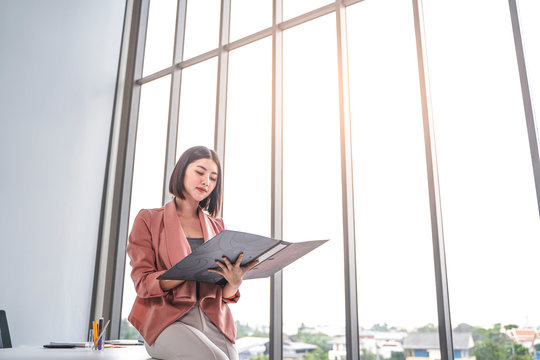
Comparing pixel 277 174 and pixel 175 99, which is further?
pixel 175 99

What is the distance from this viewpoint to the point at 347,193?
2.42 metres

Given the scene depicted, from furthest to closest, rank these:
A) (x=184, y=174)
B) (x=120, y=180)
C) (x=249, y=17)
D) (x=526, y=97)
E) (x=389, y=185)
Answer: (x=120, y=180)
(x=249, y=17)
(x=389, y=185)
(x=526, y=97)
(x=184, y=174)

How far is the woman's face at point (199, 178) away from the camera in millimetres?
1650

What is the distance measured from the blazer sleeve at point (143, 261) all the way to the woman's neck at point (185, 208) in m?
0.14

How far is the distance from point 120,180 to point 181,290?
2229mm

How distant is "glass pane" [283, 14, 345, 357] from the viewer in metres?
2.40

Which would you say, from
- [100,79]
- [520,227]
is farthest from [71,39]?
[520,227]

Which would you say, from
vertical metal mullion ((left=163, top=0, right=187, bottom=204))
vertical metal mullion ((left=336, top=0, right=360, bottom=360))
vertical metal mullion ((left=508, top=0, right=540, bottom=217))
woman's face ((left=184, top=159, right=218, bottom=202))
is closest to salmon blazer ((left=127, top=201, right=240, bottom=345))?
woman's face ((left=184, top=159, right=218, bottom=202))

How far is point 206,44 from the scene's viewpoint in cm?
349

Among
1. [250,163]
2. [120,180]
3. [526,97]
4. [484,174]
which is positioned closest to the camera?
[526,97]

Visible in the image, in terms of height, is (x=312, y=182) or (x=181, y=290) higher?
(x=312, y=182)

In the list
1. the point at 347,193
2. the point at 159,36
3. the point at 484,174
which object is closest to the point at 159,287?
the point at 347,193

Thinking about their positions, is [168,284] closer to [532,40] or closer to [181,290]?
[181,290]

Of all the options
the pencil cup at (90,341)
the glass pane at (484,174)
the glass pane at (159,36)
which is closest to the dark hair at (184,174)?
the pencil cup at (90,341)
